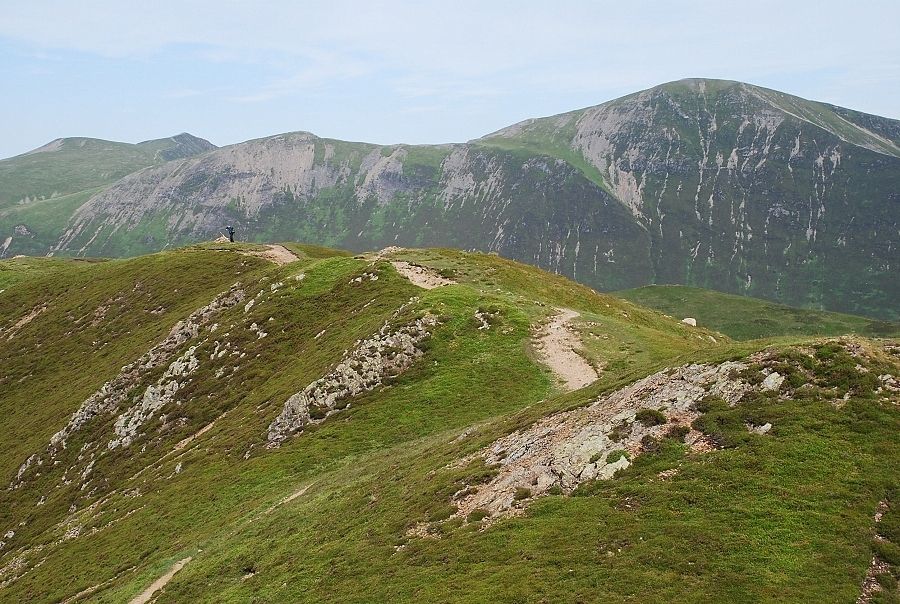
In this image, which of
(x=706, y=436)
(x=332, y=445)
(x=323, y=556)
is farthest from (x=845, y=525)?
(x=332, y=445)

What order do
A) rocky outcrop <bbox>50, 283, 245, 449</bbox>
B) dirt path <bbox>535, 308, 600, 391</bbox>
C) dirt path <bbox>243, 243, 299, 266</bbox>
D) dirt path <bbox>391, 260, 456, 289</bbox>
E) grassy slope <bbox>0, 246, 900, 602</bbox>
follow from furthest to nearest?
dirt path <bbox>243, 243, 299, 266</bbox>, dirt path <bbox>391, 260, 456, 289</bbox>, rocky outcrop <bbox>50, 283, 245, 449</bbox>, dirt path <bbox>535, 308, 600, 391</bbox>, grassy slope <bbox>0, 246, 900, 602</bbox>

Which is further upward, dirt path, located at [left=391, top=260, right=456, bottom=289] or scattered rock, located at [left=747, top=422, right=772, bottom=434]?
dirt path, located at [left=391, top=260, right=456, bottom=289]

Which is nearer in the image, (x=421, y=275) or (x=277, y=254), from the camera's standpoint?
(x=421, y=275)

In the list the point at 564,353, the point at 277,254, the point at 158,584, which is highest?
the point at 277,254

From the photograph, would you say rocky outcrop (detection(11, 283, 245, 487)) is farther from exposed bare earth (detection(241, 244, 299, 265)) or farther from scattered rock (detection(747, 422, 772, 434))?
scattered rock (detection(747, 422, 772, 434))

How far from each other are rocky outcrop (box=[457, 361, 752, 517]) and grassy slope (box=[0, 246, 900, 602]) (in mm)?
1423

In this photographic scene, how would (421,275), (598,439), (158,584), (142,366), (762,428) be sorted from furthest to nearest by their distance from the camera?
(421,275), (142,366), (158,584), (598,439), (762,428)

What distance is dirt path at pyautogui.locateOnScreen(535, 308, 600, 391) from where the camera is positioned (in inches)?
1939

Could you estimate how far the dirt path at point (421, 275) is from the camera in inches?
2876

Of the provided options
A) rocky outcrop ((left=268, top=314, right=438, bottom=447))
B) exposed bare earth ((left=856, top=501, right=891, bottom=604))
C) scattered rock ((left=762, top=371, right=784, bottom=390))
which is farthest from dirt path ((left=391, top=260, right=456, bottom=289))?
exposed bare earth ((left=856, top=501, right=891, bottom=604))

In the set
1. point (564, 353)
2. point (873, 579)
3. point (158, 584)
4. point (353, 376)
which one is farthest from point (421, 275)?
point (873, 579)

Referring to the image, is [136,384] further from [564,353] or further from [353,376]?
[564,353]

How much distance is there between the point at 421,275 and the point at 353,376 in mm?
27202

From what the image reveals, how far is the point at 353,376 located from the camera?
52969mm
